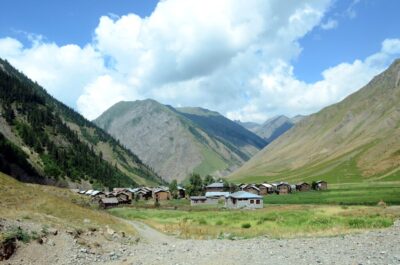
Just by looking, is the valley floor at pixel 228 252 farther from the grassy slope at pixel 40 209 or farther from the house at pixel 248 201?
the house at pixel 248 201

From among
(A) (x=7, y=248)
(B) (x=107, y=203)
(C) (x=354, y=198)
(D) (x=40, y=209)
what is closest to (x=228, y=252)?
(A) (x=7, y=248)

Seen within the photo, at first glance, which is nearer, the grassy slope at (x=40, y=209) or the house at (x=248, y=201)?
the grassy slope at (x=40, y=209)

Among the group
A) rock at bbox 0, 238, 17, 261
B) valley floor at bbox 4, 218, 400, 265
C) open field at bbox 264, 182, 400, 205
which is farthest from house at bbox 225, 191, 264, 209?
rock at bbox 0, 238, 17, 261

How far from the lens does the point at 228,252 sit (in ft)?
133

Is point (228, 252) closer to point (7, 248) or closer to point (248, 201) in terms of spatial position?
point (7, 248)

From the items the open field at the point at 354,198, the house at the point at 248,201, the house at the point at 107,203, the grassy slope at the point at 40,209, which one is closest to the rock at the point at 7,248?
the grassy slope at the point at 40,209

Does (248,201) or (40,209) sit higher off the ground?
(40,209)

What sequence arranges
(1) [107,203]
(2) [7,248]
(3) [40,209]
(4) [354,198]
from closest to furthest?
(2) [7,248], (3) [40,209], (4) [354,198], (1) [107,203]

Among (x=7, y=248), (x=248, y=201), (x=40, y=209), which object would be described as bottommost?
(x=7, y=248)

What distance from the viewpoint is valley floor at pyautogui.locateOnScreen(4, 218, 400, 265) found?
113 ft

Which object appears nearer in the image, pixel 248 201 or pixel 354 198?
pixel 354 198

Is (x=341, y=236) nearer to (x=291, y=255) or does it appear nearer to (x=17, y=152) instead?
(x=291, y=255)

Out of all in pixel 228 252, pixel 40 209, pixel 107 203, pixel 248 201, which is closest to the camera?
pixel 228 252

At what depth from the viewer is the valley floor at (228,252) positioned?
113ft
